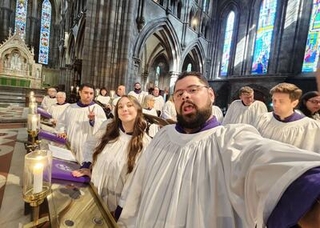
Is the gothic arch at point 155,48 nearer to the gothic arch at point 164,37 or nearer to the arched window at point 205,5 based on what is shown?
the gothic arch at point 164,37

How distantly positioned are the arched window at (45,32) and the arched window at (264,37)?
22.8 metres

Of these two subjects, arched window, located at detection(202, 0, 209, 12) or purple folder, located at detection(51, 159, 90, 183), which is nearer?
purple folder, located at detection(51, 159, 90, 183)

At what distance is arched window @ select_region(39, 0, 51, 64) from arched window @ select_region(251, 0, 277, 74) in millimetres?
22754

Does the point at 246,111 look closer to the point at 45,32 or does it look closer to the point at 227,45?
the point at 227,45

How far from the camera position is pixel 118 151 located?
2004 millimetres

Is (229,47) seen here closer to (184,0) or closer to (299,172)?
(184,0)

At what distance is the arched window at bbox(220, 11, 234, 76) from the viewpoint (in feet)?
60.7

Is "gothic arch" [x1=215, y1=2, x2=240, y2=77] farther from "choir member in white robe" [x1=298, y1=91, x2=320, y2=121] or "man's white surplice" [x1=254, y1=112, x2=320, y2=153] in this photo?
"man's white surplice" [x1=254, y1=112, x2=320, y2=153]

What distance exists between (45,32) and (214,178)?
28.4 m

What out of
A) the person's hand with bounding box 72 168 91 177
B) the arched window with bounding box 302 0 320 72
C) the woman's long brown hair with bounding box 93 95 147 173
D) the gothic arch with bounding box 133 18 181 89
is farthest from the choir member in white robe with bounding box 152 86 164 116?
the arched window with bounding box 302 0 320 72

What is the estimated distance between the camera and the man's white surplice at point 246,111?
454 centimetres

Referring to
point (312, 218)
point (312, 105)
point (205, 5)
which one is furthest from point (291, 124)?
point (205, 5)

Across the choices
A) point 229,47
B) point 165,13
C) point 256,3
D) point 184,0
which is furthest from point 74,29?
point 256,3

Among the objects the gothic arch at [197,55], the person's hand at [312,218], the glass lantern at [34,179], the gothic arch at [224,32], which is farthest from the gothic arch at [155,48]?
the person's hand at [312,218]
